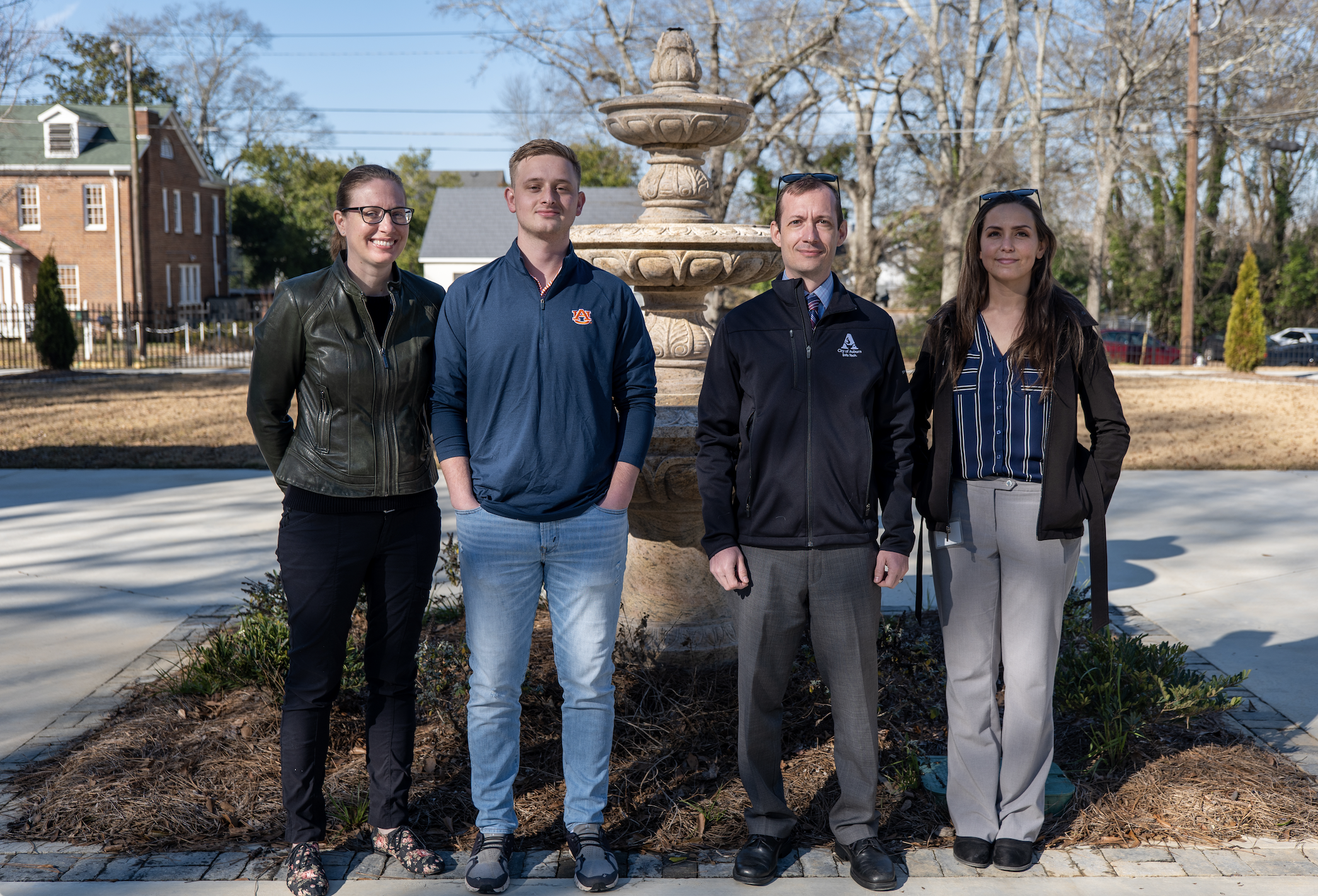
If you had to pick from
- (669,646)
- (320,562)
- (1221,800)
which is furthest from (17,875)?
(1221,800)

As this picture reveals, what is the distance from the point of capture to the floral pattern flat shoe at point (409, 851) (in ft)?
9.90

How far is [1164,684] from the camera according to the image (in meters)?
4.01

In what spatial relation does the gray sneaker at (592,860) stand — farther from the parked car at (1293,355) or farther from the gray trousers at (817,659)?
the parked car at (1293,355)

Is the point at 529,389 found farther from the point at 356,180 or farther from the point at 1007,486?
the point at 1007,486

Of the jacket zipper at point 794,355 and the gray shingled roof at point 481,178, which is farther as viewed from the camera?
the gray shingled roof at point 481,178

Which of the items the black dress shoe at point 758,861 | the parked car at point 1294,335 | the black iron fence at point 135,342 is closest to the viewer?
the black dress shoe at point 758,861

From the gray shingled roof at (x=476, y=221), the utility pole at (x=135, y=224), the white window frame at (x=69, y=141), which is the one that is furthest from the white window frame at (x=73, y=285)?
the gray shingled roof at (x=476, y=221)

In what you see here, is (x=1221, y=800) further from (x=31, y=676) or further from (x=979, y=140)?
(x=979, y=140)

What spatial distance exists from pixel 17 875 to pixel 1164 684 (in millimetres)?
3893

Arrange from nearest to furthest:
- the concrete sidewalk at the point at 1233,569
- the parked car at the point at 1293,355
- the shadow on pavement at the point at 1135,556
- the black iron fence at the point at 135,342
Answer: the concrete sidewalk at the point at 1233,569 < the shadow on pavement at the point at 1135,556 < the black iron fence at the point at 135,342 < the parked car at the point at 1293,355

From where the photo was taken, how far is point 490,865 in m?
2.93

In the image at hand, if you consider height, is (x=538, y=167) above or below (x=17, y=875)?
above

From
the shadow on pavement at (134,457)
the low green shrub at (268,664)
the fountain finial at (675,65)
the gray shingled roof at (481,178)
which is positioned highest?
the gray shingled roof at (481,178)

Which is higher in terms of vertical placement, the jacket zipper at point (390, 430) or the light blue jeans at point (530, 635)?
the jacket zipper at point (390, 430)
